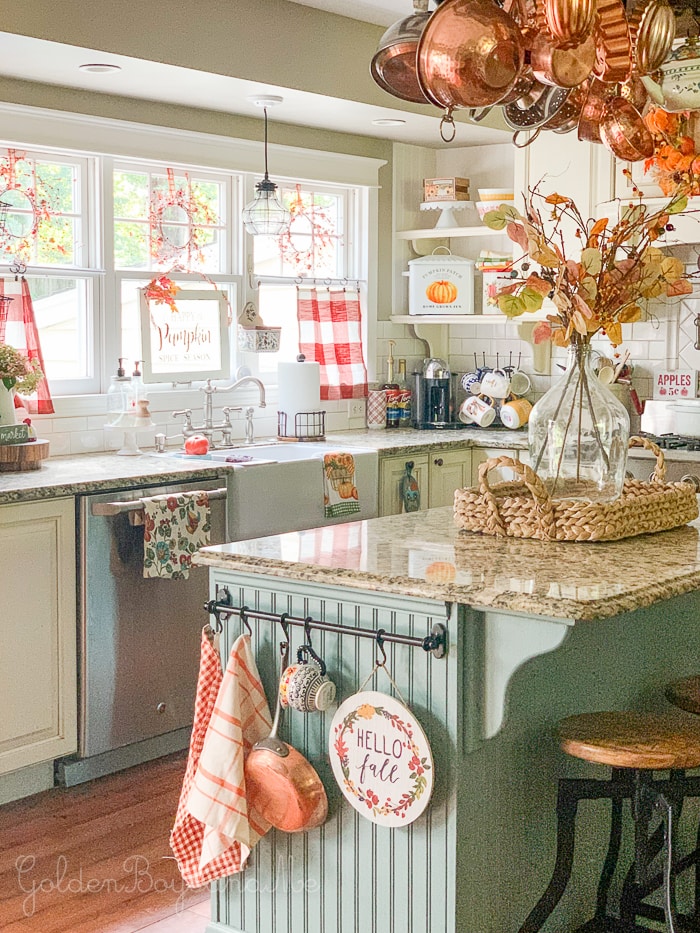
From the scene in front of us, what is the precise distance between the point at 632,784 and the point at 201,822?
0.90 m

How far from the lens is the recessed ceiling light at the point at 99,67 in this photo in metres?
4.30

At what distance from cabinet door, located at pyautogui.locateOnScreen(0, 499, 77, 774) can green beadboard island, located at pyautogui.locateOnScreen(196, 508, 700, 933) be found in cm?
126

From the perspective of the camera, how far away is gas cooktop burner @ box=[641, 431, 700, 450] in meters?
5.00

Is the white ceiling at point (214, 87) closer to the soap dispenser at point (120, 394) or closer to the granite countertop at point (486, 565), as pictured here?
the soap dispenser at point (120, 394)

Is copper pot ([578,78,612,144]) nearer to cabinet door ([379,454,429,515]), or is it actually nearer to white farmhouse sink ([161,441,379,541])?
white farmhouse sink ([161,441,379,541])

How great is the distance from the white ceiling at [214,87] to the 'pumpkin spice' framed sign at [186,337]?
798 millimetres

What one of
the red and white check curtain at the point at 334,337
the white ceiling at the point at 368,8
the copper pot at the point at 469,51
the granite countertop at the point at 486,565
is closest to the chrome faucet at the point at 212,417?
the red and white check curtain at the point at 334,337

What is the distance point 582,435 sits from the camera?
2.81 metres

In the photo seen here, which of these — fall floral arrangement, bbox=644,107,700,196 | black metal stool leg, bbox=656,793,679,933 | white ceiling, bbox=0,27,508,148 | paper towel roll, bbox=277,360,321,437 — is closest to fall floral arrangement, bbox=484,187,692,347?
fall floral arrangement, bbox=644,107,700,196

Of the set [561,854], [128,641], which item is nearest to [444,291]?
[128,641]

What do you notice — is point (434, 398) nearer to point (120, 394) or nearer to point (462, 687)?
point (120, 394)

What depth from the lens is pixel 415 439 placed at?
5.49m

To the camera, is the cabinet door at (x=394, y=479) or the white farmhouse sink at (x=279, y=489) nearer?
the white farmhouse sink at (x=279, y=489)

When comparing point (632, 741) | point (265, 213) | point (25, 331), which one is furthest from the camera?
point (265, 213)
